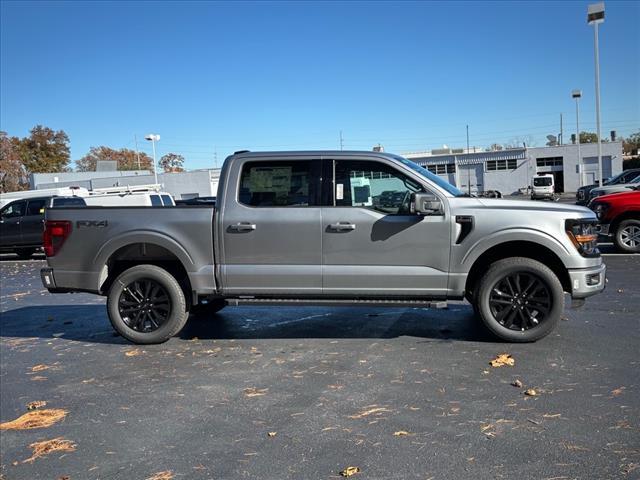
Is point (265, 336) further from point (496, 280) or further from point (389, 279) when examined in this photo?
point (496, 280)

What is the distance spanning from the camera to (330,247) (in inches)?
235

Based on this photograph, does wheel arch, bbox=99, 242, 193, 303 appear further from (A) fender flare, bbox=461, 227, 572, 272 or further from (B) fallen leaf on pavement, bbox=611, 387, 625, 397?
(B) fallen leaf on pavement, bbox=611, 387, 625, 397

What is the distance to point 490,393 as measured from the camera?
4480 mm

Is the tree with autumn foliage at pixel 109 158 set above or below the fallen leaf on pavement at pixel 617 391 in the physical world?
above

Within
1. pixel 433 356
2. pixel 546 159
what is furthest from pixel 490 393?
pixel 546 159

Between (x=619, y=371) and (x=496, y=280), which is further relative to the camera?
(x=496, y=280)

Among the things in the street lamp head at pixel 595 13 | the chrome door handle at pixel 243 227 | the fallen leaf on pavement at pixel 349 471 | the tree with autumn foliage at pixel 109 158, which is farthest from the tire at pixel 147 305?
the tree with autumn foliage at pixel 109 158

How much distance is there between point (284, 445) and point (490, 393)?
1744 millimetres

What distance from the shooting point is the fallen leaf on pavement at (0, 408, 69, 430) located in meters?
4.33

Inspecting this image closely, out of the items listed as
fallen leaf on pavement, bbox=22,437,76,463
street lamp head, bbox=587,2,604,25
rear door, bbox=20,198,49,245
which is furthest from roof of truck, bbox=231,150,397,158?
street lamp head, bbox=587,2,604,25

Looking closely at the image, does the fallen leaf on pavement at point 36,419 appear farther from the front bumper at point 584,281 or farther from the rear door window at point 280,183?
the front bumper at point 584,281

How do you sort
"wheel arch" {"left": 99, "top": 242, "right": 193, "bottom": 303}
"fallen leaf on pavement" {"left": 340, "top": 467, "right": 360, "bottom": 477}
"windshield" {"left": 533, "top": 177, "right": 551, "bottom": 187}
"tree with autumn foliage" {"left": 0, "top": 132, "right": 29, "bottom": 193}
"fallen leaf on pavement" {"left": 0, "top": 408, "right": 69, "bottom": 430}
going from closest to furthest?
"fallen leaf on pavement" {"left": 340, "top": 467, "right": 360, "bottom": 477} → "fallen leaf on pavement" {"left": 0, "top": 408, "right": 69, "bottom": 430} → "wheel arch" {"left": 99, "top": 242, "right": 193, "bottom": 303} → "windshield" {"left": 533, "top": 177, "right": 551, "bottom": 187} → "tree with autumn foliage" {"left": 0, "top": 132, "right": 29, "bottom": 193}

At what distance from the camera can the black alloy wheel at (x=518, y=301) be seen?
227 inches

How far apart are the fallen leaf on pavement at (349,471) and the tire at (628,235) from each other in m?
11.4
